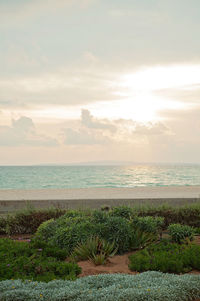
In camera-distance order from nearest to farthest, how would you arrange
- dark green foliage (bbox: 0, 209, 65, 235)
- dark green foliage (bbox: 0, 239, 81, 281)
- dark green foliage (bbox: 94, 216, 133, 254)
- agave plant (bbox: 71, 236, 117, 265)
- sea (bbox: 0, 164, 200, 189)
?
1. dark green foliage (bbox: 0, 239, 81, 281)
2. agave plant (bbox: 71, 236, 117, 265)
3. dark green foliage (bbox: 94, 216, 133, 254)
4. dark green foliage (bbox: 0, 209, 65, 235)
5. sea (bbox: 0, 164, 200, 189)

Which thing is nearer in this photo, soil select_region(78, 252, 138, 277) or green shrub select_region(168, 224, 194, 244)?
soil select_region(78, 252, 138, 277)

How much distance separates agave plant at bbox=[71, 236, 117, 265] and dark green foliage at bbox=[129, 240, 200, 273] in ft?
1.77

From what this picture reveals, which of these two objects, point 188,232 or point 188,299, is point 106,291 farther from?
point 188,232

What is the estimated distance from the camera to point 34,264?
19.2ft

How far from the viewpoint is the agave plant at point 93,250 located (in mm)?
6676

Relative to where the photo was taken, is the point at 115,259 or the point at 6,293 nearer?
the point at 6,293

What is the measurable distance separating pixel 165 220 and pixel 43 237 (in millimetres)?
3398

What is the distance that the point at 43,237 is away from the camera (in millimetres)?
7727

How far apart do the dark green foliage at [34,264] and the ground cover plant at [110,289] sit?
0.54 m

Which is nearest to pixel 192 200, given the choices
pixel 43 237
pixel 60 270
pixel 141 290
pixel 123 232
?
pixel 123 232

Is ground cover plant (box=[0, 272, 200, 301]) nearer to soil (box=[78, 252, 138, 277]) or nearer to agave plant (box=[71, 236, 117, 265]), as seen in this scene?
soil (box=[78, 252, 138, 277])

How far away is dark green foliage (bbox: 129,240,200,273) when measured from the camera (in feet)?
19.5

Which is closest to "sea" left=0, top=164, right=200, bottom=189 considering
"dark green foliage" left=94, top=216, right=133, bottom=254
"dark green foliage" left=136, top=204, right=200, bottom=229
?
"dark green foliage" left=136, top=204, right=200, bottom=229

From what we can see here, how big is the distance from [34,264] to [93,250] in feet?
4.38
